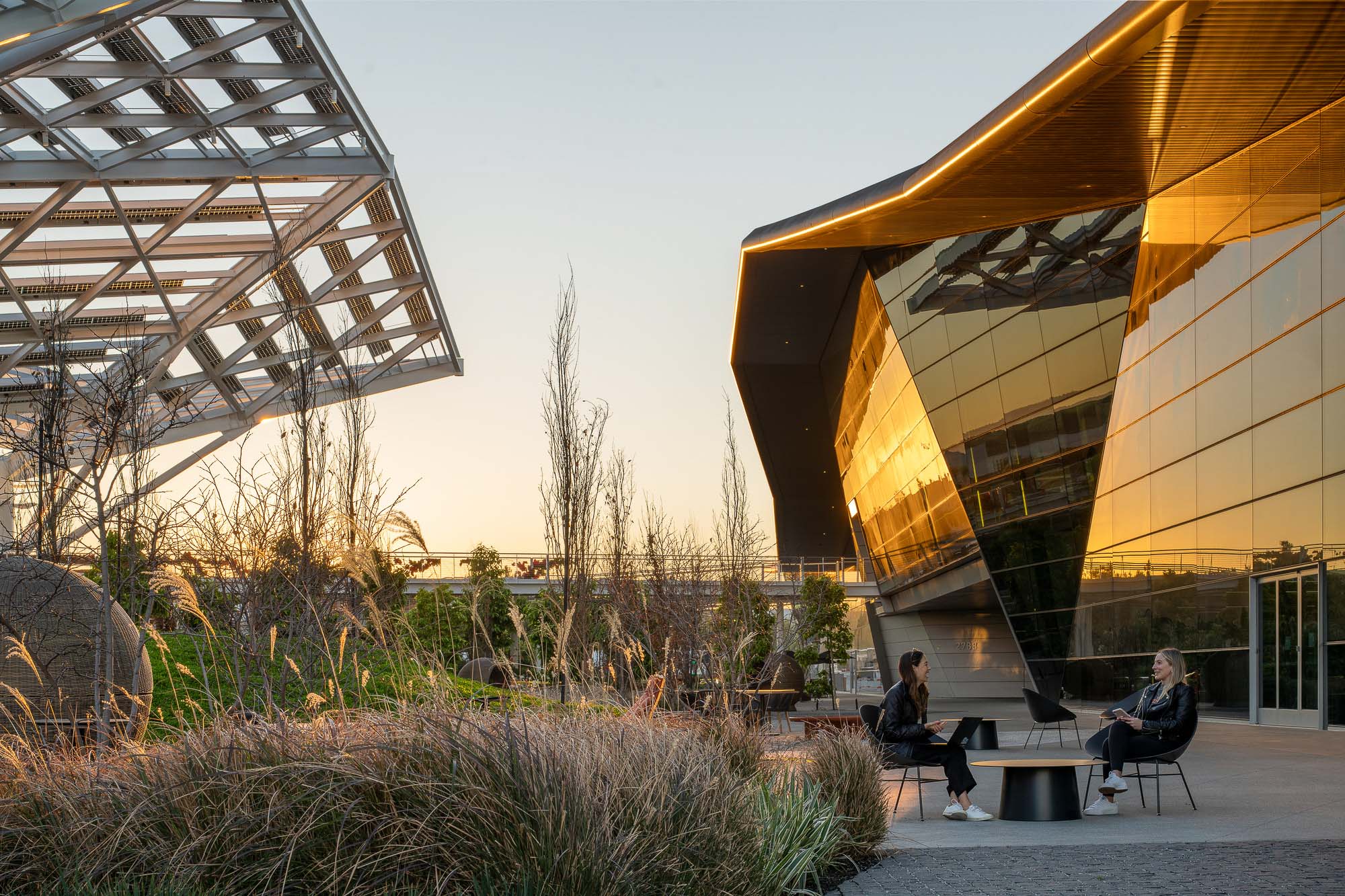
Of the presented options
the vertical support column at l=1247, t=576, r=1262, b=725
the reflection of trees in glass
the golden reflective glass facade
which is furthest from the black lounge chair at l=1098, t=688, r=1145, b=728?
the golden reflective glass facade

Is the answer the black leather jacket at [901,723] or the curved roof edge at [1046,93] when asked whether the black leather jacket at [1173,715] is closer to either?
the black leather jacket at [901,723]

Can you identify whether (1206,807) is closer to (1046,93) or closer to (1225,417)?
(1046,93)

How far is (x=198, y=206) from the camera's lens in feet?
62.8

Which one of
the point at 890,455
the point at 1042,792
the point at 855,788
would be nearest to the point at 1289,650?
the point at 1042,792

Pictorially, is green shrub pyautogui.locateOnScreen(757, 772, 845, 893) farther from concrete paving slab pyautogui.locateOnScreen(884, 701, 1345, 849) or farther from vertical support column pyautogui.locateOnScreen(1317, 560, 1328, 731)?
vertical support column pyautogui.locateOnScreen(1317, 560, 1328, 731)

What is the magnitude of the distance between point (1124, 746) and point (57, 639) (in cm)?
827

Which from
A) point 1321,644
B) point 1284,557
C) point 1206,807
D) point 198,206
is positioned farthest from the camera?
point 198,206

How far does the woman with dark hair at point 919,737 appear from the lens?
8.81m

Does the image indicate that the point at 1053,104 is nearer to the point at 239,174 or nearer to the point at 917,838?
the point at 917,838

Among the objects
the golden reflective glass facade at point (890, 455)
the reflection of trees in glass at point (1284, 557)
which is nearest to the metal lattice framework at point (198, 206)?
the golden reflective glass facade at point (890, 455)

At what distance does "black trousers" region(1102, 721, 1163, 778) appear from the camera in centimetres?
909

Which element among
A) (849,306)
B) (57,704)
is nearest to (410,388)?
(849,306)

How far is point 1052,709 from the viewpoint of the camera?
560 inches

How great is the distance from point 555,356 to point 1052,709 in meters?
7.39
